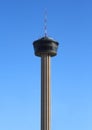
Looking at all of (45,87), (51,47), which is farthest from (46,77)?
(51,47)

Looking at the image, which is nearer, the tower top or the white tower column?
the white tower column

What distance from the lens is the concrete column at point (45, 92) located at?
417ft

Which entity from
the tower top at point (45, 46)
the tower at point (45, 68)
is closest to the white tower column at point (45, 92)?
the tower at point (45, 68)

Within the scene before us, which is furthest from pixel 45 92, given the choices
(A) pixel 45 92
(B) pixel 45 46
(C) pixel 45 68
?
(B) pixel 45 46

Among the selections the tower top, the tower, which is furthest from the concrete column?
the tower top

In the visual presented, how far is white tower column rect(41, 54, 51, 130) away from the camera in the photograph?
12700cm

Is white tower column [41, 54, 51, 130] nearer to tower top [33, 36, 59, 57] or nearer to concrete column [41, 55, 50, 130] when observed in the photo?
concrete column [41, 55, 50, 130]

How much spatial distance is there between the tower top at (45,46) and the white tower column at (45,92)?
288cm

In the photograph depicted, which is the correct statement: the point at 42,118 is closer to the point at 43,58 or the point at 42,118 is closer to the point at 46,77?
the point at 46,77

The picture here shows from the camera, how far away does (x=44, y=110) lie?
129 meters

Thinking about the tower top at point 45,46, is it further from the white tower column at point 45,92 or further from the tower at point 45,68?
the white tower column at point 45,92

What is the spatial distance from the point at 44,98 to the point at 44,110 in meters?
4.85

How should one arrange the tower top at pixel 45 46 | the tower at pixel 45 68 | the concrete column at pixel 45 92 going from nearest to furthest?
the concrete column at pixel 45 92 → the tower at pixel 45 68 → the tower top at pixel 45 46

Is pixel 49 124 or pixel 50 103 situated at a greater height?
pixel 50 103
